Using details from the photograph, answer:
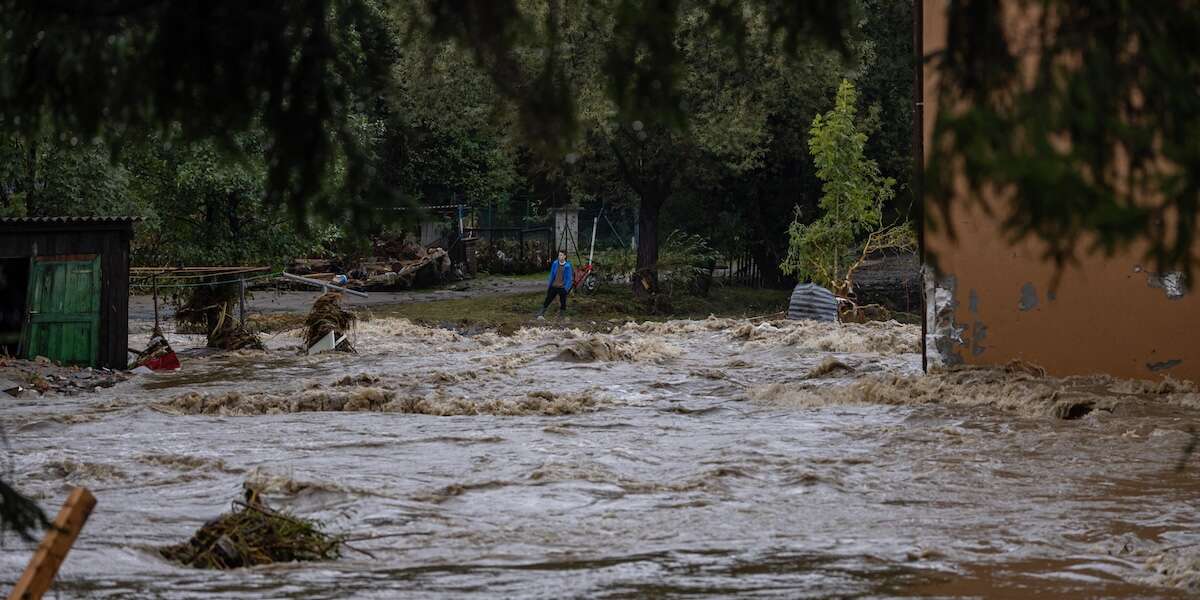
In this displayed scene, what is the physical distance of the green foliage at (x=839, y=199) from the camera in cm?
3203

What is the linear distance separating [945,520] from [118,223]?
51.3ft

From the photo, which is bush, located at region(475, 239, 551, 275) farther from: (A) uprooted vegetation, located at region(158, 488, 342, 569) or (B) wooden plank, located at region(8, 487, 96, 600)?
(B) wooden plank, located at region(8, 487, 96, 600)

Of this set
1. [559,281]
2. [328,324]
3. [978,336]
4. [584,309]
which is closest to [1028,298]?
[978,336]

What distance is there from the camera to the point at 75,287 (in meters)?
22.4

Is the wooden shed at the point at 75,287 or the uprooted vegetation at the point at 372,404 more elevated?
the wooden shed at the point at 75,287

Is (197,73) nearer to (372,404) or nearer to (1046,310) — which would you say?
(1046,310)

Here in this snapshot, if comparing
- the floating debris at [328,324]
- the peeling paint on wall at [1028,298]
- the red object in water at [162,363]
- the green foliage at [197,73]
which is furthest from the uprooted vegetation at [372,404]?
the green foliage at [197,73]

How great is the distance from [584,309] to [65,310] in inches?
608

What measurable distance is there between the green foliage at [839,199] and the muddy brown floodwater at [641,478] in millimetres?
9567

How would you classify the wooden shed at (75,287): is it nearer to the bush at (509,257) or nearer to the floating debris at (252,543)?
the floating debris at (252,543)

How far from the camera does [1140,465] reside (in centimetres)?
1304

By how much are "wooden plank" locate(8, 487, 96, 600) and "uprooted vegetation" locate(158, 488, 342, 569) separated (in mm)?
3703

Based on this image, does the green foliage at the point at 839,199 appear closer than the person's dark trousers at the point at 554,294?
Yes

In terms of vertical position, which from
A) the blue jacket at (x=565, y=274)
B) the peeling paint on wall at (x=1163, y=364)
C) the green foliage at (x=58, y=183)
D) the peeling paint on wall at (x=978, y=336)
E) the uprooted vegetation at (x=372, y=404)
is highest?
the green foliage at (x=58, y=183)
